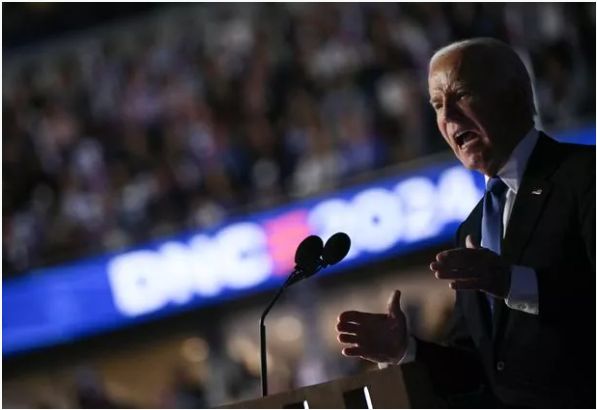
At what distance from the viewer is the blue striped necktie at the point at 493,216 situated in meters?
1.85

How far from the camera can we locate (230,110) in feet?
20.2

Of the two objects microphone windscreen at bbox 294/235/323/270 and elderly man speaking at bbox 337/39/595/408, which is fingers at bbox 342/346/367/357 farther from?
microphone windscreen at bbox 294/235/323/270

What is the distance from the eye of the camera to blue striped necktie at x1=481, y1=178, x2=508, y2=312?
1854 millimetres

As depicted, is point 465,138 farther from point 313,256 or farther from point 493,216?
point 313,256

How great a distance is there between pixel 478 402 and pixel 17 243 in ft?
16.4

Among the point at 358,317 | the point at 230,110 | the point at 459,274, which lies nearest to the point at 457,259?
the point at 459,274

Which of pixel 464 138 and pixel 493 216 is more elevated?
pixel 464 138

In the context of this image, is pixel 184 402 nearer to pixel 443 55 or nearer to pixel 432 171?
pixel 432 171

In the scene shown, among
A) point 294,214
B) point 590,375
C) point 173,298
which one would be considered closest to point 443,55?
point 590,375

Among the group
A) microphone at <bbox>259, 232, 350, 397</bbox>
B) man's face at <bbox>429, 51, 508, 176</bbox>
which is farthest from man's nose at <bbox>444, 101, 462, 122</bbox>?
microphone at <bbox>259, 232, 350, 397</bbox>

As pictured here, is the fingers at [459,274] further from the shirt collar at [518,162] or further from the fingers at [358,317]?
the shirt collar at [518,162]

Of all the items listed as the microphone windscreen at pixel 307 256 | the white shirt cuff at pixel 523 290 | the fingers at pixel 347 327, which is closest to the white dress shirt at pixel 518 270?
the white shirt cuff at pixel 523 290

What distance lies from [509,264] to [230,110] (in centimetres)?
461

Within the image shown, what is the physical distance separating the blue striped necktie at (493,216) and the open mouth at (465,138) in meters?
0.08
